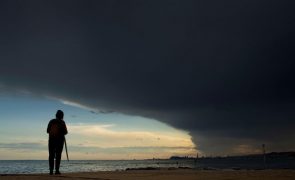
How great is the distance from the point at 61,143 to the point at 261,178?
722 cm

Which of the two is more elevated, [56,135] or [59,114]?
[59,114]

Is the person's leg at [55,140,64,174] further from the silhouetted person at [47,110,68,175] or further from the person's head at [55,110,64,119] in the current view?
the person's head at [55,110,64,119]

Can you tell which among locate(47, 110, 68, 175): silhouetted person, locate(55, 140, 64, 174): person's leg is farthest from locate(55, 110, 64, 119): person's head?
locate(55, 140, 64, 174): person's leg

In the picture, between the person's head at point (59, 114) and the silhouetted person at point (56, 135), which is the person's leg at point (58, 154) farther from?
the person's head at point (59, 114)

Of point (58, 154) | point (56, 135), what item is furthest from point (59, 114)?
point (58, 154)

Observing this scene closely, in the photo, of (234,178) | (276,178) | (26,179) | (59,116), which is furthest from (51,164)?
(276,178)

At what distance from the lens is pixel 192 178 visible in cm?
1191

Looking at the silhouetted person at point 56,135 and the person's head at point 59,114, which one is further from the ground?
the person's head at point 59,114

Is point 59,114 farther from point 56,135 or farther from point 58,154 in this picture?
point 58,154

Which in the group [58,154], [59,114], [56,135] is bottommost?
[58,154]

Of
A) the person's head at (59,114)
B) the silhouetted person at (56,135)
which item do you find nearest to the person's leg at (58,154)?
the silhouetted person at (56,135)

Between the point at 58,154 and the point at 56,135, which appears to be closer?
the point at 56,135

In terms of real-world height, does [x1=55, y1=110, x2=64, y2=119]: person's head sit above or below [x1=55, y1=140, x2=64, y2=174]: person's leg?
above

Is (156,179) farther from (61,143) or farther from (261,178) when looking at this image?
(61,143)
